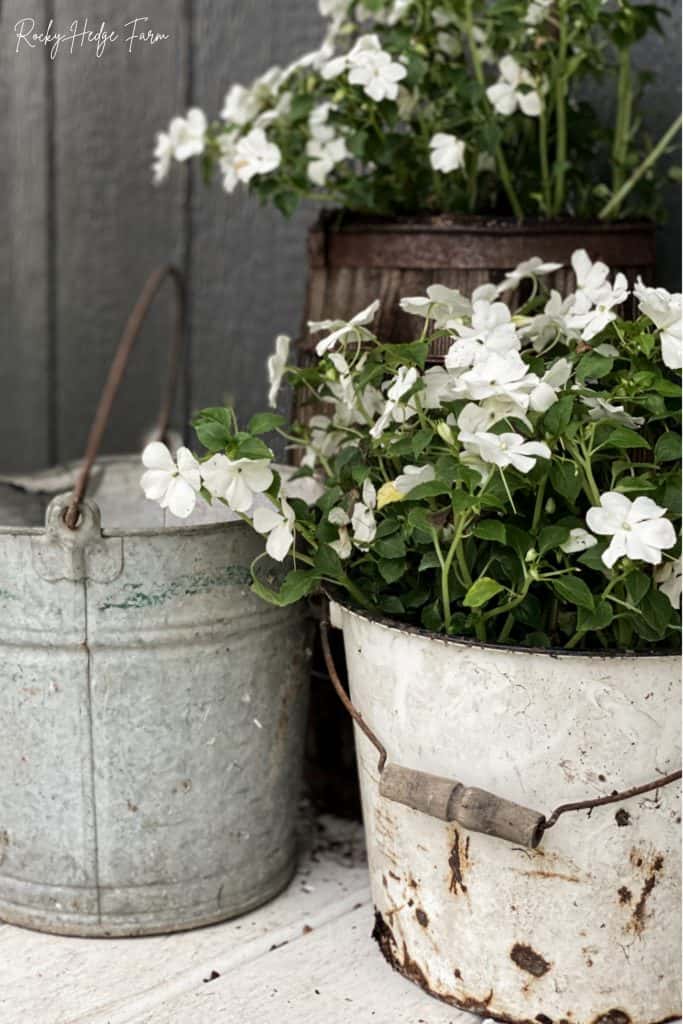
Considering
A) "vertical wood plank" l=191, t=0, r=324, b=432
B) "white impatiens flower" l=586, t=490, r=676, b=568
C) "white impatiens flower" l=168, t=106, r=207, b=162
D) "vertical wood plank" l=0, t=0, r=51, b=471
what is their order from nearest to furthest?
"white impatiens flower" l=586, t=490, r=676, b=568 → "white impatiens flower" l=168, t=106, r=207, b=162 → "vertical wood plank" l=191, t=0, r=324, b=432 → "vertical wood plank" l=0, t=0, r=51, b=471

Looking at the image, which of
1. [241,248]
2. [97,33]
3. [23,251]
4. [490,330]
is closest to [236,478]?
[490,330]

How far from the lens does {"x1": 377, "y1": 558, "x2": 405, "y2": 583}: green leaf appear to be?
112cm

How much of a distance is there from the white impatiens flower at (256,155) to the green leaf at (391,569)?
0.54 meters

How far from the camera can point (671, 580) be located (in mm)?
1066

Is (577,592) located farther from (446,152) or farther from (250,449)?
(446,152)

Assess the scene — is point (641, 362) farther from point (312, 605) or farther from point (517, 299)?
point (312, 605)

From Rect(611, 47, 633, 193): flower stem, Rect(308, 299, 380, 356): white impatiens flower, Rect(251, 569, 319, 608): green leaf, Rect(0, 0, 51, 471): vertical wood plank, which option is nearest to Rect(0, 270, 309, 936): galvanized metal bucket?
Rect(251, 569, 319, 608): green leaf

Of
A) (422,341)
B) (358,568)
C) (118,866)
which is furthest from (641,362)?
(118,866)

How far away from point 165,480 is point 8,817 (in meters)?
0.46

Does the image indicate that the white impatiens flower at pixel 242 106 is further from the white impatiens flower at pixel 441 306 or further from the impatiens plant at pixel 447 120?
the white impatiens flower at pixel 441 306

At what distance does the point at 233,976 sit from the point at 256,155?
35.7 inches

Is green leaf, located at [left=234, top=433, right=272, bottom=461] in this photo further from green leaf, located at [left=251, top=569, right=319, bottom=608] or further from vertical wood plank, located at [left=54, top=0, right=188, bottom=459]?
vertical wood plank, located at [left=54, top=0, right=188, bottom=459]

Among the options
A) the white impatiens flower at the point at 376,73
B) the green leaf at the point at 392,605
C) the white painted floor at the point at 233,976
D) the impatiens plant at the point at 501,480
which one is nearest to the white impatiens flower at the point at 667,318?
the impatiens plant at the point at 501,480

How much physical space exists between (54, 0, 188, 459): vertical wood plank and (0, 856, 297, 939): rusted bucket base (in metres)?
1.15
